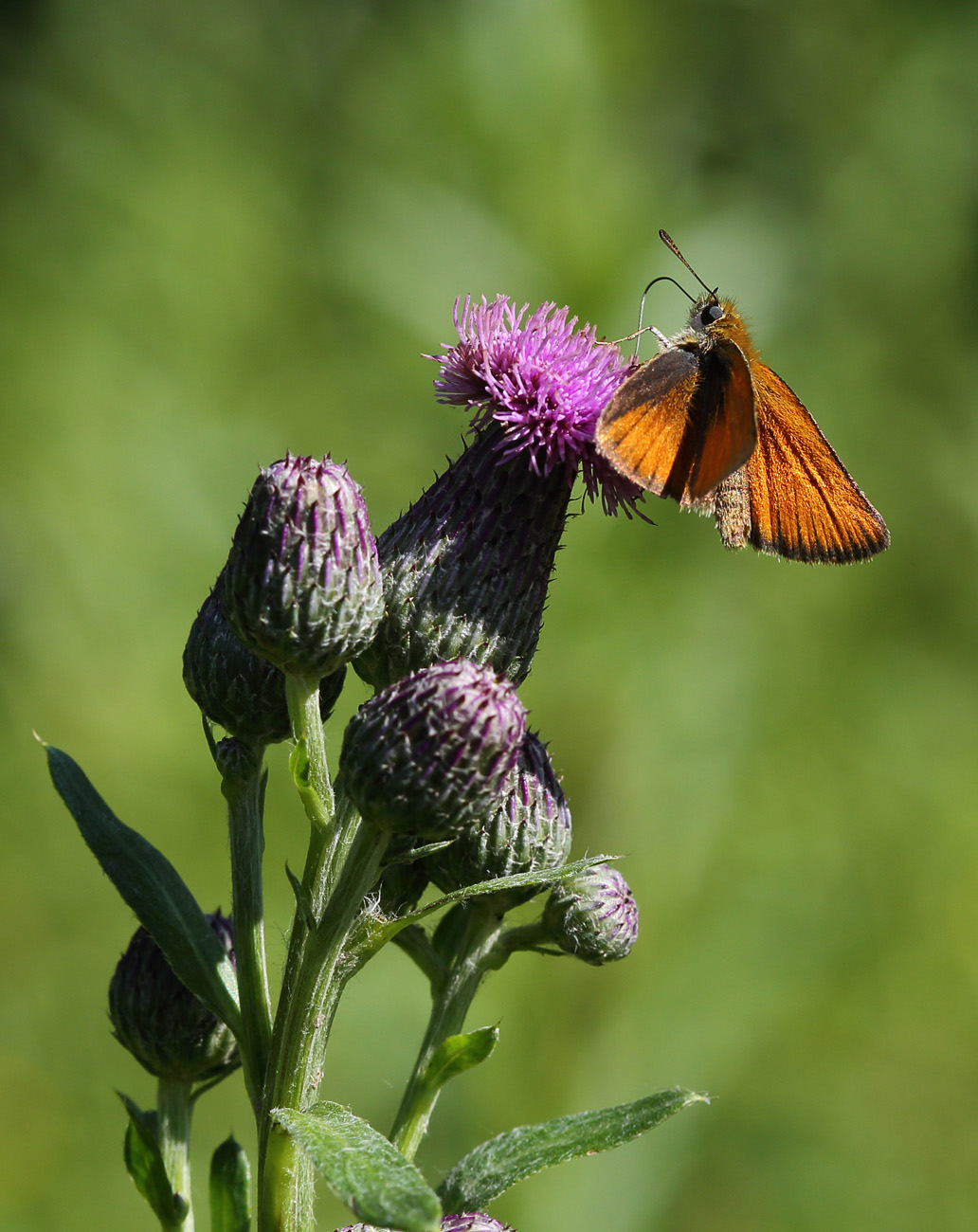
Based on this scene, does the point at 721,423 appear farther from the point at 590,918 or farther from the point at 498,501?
the point at 590,918

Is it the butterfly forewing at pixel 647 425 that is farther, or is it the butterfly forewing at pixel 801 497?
the butterfly forewing at pixel 801 497

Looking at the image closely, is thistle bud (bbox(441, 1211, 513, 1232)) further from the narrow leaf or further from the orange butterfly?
the orange butterfly

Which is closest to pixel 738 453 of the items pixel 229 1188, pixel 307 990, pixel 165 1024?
pixel 307 990

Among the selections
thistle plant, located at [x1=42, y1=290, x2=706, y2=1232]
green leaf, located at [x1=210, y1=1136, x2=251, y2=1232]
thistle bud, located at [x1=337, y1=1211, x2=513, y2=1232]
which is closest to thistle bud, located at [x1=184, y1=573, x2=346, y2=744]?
thistle plant, located at [x1=42, y1=290, x2=706, y2=1232]

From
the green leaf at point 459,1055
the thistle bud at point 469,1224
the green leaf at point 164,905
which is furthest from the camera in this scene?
the green leaf at point 164,905

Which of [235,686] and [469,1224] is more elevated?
[235,686]

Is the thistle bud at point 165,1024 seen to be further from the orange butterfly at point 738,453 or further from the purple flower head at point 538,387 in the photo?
the orange butterfly at point 738,453

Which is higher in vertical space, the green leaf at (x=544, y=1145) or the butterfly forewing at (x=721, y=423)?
the butterfly forewing at (x=721, y=423)

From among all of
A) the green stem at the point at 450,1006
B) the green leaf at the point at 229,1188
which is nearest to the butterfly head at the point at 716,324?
the green stem at the point at 450,1006
